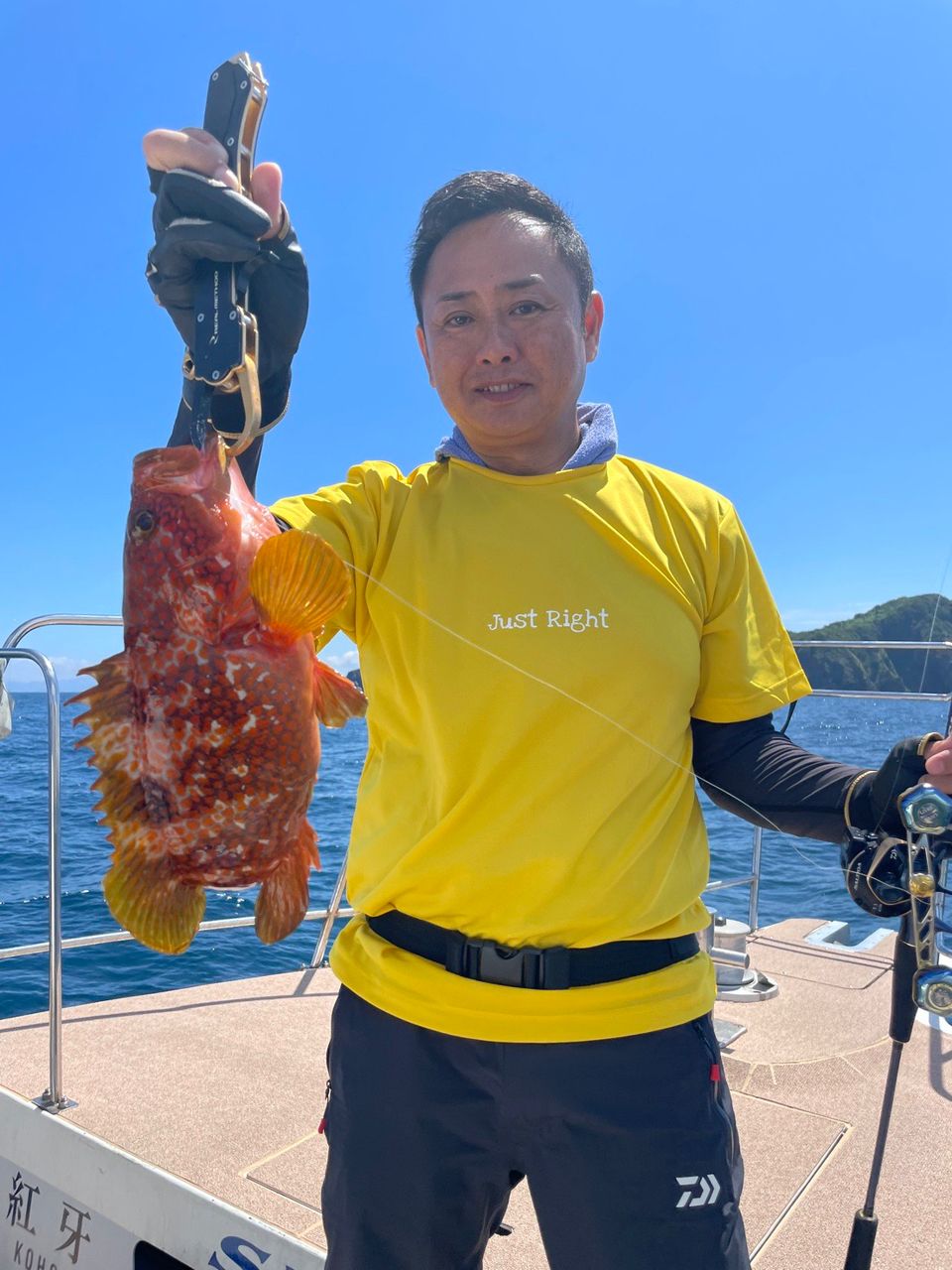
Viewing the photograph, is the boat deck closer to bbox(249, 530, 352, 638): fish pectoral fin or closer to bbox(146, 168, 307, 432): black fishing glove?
bbox(249, 530, 352, 638): fish pectoral fin

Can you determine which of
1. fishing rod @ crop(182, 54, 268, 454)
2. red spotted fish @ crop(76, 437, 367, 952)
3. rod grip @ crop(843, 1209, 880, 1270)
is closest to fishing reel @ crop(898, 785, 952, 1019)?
rod grip @ crop(843, 1209, 880, 1270)

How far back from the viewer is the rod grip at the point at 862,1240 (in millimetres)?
2211

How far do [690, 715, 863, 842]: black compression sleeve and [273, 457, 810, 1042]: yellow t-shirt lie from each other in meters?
0.06

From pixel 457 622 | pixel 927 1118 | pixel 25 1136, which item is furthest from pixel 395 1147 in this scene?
pixel 927 1118

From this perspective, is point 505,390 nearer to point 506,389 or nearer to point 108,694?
point 506,389

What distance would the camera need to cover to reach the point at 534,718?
5.35 ft

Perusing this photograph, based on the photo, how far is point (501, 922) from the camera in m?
1.63

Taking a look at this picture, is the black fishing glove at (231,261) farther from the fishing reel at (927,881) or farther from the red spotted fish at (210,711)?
the fishing reel at (927,881)

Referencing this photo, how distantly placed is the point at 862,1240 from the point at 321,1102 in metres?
1.97

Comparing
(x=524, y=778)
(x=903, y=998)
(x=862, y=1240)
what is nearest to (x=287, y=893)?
(x=524, y=778)

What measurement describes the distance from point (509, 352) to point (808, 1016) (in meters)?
3.97

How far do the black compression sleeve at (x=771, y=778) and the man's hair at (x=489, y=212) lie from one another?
95 centimetres

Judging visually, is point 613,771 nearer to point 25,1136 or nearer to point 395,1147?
Answer: point 395,1147

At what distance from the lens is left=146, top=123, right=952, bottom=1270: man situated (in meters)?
1.56
